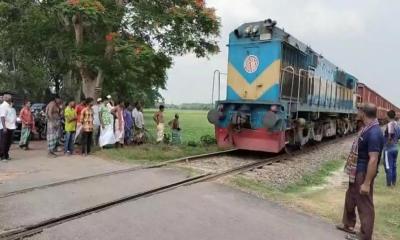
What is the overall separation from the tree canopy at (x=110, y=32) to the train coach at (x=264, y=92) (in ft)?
6.12

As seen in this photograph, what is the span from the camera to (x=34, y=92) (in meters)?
36.8

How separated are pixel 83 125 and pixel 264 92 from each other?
5549mm

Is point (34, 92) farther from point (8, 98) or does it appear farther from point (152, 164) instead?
point (152, 164)

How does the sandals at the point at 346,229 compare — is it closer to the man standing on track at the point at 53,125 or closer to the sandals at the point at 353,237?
the sandals at the point at 353,237

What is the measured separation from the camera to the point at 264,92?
593 inches

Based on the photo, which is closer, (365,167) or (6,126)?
(365,167)

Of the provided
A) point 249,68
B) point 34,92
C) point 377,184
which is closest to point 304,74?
point 249,68

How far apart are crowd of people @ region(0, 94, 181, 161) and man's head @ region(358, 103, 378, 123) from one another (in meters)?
8.93

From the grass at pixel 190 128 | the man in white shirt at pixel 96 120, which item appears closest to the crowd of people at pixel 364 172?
the man in white shirt at pixel 96 120

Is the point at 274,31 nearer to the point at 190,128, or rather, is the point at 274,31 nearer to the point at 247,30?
the point at 247,30

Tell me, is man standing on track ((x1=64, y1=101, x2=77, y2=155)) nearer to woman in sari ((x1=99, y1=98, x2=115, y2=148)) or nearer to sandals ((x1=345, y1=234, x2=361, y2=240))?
woman in sari ((x1=99, y1=98, x2=115, y2=148))

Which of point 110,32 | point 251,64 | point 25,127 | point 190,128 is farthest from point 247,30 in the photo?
point 190,128

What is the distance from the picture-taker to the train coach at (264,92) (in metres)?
14.7

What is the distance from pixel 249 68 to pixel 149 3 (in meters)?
3.86
